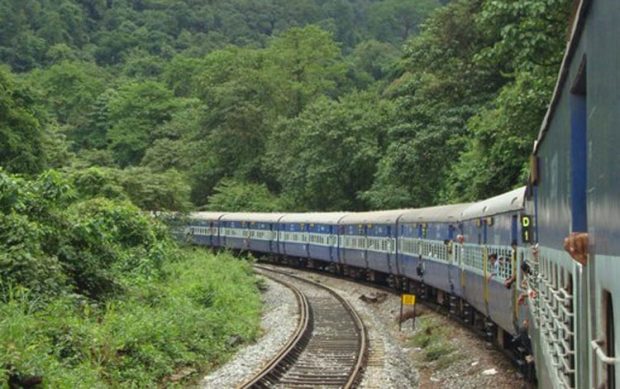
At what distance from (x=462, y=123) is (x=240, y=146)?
82.8ft

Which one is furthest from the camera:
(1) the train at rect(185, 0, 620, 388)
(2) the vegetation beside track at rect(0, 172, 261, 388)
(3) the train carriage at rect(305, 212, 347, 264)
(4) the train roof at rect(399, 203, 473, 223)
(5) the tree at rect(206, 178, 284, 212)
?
(5) the tree at rect(206, 178, 284, 212)

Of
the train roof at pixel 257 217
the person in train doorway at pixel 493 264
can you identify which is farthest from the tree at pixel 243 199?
the person in train doorway at pixel 493 264

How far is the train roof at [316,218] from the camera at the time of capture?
34.6 metres

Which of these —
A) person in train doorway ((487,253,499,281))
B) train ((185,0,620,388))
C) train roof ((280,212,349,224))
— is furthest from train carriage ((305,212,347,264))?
person in train doorway ((487,253,499,281))

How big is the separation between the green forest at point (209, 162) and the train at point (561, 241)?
3671mm

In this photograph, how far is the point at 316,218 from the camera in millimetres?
36500

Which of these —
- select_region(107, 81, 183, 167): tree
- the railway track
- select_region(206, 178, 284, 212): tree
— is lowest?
the railway track

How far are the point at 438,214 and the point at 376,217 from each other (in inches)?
321

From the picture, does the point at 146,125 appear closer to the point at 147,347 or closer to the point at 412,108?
the point at 412,108

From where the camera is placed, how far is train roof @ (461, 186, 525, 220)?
1129cm

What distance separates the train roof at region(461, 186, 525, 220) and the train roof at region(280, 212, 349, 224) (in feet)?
56.8

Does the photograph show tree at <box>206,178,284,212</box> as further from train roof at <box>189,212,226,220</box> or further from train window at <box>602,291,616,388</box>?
train window at <box>602,291,616,388</box>

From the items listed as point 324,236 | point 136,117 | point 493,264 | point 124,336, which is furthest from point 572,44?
point 136,117

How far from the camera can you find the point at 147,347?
42.5 feet
